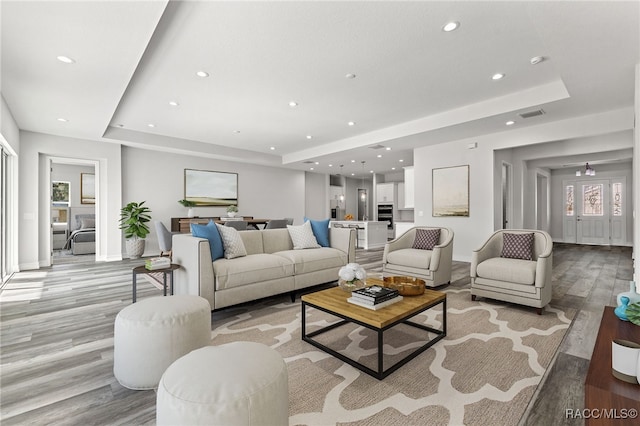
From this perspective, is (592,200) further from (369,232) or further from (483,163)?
(369,232)

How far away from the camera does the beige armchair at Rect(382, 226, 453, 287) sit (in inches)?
154

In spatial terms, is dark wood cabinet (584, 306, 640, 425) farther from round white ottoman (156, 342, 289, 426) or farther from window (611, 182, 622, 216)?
window (611, 182, 622, 216)

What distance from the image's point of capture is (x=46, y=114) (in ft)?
15.0

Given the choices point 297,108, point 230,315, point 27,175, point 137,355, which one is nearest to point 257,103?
point 297,108

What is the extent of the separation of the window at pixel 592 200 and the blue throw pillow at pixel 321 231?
30.5ft

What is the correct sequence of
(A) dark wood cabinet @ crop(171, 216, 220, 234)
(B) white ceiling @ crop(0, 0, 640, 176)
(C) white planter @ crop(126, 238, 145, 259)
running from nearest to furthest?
(B) white ceiling @ crop(0, 0, 640, 176) < (C) white planter @ crop(126, 238, 145, 259) < (A) dark wood cabinet @ crop(171, 216, 220, 234)

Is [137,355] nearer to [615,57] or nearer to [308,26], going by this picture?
[308,26]

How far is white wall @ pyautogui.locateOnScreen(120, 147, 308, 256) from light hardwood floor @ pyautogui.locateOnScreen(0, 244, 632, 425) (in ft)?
8.63

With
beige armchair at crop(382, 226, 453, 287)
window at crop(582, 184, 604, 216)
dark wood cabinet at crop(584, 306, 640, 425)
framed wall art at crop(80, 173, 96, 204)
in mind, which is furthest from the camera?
framed wall art at crop(80, 173, 96, 204)

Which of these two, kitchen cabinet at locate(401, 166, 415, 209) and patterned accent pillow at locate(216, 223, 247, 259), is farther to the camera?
kitchen cabinet at locate(401, 166, 415, 209)

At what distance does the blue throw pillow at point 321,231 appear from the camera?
431 cm

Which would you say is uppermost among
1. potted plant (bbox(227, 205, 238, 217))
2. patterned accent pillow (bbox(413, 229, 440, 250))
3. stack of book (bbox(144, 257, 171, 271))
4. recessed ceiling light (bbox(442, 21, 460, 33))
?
recessed ceiling light (bbox(442, 21, 460, 33))

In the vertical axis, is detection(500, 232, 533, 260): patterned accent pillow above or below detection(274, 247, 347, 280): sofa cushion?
above

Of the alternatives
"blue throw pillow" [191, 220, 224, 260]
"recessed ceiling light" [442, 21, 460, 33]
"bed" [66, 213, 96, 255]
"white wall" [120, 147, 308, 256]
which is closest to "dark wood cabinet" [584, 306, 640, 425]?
"recessed ceiling light" [442, 21, 460, 33]
